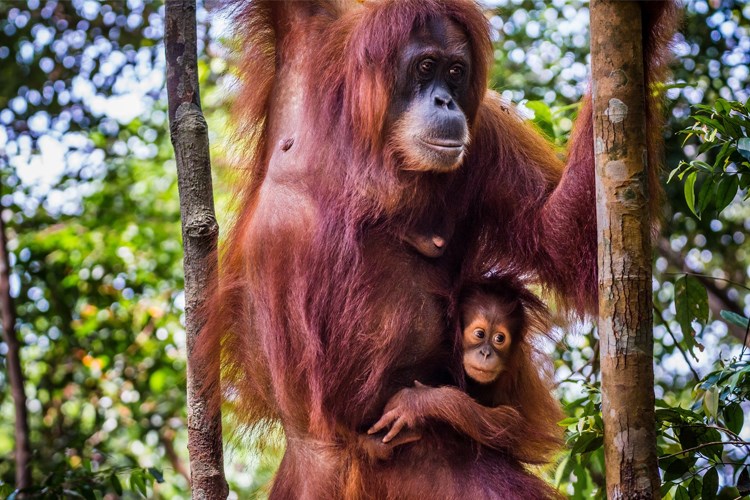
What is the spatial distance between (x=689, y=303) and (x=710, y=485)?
68 cm

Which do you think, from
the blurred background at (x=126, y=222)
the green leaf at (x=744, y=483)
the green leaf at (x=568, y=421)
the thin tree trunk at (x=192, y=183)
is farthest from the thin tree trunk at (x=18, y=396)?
the green leaf at (x=744, y=483)

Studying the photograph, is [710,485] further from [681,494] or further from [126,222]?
[126,222]

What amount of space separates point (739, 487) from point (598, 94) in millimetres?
1223

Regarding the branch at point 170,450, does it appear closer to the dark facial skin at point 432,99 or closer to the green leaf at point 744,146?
the dark facial skin at point 432,99

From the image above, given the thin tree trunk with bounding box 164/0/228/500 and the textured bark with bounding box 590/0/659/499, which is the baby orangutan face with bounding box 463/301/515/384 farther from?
the thin tree trunk with bounding box 164/0/228/500

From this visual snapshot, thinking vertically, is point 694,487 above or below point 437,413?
below

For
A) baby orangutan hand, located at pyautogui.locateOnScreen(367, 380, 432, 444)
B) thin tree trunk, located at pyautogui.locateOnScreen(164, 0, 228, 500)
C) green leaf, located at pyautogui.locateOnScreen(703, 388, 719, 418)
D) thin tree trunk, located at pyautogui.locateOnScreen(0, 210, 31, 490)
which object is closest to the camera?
green leaf, located at pyautogui.locateOnScreen(703, 388, 719, 418)

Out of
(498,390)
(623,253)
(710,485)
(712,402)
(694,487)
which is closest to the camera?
(623,253)

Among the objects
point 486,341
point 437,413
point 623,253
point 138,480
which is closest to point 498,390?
point 486,341

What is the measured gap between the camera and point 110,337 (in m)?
5.60

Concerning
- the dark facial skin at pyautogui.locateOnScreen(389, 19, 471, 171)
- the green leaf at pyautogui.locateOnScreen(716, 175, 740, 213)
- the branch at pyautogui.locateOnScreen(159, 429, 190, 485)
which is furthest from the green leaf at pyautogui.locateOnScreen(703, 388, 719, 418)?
the branch at pyautogui.locateOnScreen(159, 429, 190, 485)

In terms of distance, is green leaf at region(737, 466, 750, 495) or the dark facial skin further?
the dark facial skin

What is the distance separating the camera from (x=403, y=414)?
9.28ft

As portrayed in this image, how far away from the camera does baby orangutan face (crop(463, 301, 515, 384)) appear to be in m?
2.98
